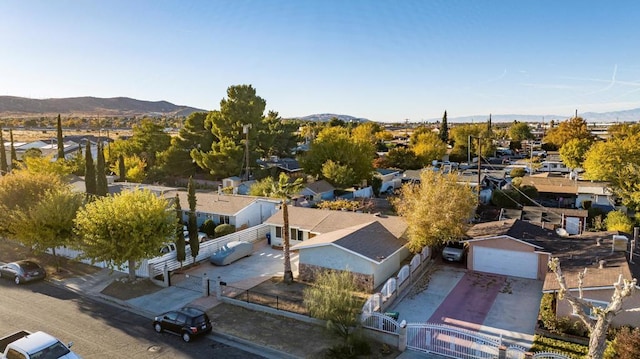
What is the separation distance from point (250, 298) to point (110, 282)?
10043 millimetres

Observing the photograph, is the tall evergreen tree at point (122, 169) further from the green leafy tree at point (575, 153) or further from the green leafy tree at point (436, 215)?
the green leafy tree at point (575, 153)

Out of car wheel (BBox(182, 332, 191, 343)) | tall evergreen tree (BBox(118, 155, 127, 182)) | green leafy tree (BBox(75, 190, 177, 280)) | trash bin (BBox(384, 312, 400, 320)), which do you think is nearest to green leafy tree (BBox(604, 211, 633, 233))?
trash bin (BBox(384, 312, 400, 320))

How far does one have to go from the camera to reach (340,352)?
18.5m

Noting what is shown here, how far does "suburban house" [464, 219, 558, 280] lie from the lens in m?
27.4

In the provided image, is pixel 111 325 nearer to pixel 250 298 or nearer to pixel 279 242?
pixel 250 298

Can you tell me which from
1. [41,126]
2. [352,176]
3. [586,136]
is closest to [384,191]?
[352,176]

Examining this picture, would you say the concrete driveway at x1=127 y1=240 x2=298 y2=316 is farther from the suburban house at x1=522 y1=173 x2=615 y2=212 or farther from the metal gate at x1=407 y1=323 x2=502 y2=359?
the suburban house at x1=522 y1=173 x2=615 y2=212

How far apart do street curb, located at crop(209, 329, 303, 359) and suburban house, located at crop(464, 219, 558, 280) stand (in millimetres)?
15583

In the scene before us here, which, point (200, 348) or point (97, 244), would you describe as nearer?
point (200, 348)

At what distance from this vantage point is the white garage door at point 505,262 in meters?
27.6

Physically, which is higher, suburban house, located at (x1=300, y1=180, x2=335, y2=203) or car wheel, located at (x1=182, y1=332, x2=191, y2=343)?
suburban house, located at (x1=300, y1=180, x2=335, y2=203)

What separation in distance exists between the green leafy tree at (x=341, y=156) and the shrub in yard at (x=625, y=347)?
42404 mm

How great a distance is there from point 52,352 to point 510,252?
25.1 meters

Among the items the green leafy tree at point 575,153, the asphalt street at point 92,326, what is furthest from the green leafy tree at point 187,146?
the green leafy tree at point 575,153
